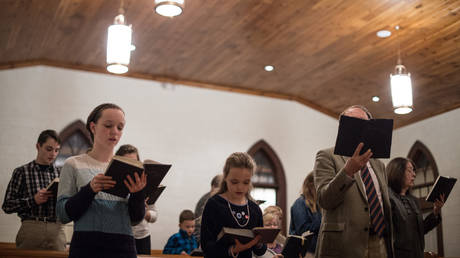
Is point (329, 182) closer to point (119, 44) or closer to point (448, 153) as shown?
point (119, 44)

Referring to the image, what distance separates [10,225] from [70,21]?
2896mm

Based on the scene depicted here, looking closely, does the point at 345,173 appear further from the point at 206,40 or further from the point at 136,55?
the point at 136,55

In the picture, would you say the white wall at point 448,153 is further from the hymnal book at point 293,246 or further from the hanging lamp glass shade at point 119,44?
the hanging lamp glass shade at point 119,44

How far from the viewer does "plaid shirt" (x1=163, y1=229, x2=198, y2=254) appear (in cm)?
611

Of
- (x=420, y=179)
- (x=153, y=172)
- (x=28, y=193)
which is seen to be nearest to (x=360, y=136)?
(x=153, y=172)

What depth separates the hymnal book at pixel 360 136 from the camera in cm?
271

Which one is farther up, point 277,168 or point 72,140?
point 72,140

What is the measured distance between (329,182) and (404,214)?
148 cm

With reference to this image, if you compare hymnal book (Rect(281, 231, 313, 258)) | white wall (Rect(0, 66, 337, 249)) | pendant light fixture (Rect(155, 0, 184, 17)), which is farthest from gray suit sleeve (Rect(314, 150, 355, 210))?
white wall (Rect(0, 66, 337, 249))

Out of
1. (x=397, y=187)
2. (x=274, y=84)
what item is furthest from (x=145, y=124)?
(x=397, y=187)

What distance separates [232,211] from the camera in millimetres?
2693

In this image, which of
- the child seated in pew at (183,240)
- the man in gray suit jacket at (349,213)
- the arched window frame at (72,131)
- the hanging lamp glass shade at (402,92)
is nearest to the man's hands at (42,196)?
the man in gray suit jacket at (349,213)

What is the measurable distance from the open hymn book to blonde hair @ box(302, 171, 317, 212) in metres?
2.36

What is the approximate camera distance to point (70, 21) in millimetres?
6203
